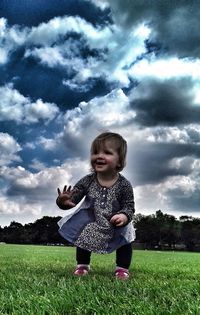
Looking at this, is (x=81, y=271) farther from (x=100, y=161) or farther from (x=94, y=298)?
(x=94, y=298)

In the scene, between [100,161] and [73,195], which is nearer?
[100,161]

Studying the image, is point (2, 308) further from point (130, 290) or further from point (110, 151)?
point (110, 151)

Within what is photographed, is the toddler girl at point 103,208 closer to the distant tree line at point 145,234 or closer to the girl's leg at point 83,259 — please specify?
the girl's leg at point 83,259

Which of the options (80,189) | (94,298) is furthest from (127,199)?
(94,298)

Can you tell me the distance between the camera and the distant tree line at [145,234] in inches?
4000

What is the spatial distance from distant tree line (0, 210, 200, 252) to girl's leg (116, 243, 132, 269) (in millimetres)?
93908

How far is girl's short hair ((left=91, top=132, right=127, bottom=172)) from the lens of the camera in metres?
6.30

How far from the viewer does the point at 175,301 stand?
3854mm

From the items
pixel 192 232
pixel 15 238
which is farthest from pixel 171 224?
pixel 15 238

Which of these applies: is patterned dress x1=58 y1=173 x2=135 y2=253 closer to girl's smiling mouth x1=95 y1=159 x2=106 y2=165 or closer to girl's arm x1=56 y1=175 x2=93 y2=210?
girl's arm x1=56 y1=175 x2=93 y2=210

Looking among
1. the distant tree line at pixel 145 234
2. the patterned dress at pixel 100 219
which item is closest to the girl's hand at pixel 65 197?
the patterned dress at pixel 100 219

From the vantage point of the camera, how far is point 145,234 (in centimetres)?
10850

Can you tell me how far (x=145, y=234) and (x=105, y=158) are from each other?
104168 mm

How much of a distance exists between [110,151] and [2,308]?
3063 millimetres
